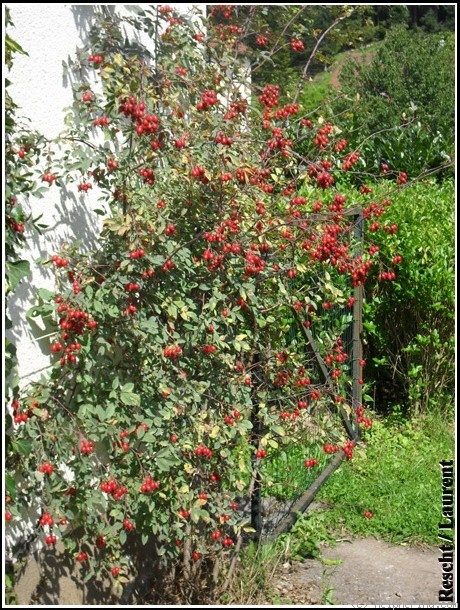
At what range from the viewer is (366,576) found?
384cm

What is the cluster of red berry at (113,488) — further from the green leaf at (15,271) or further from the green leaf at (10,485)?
the green leaf at (15,271)

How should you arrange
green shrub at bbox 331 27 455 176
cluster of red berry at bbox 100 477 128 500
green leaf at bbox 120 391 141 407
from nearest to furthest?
cluster of red berry at bbox 100 477 128 500 < green leaf at bbox 120 391 141 407 < green shrub at bbox 331 27 455 176

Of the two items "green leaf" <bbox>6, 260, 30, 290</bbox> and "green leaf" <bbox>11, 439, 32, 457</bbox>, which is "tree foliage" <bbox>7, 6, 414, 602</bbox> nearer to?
"green leaf" <bbox>11, 439, 32, 457</bbox>

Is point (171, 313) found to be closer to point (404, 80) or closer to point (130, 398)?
point (130, 398)

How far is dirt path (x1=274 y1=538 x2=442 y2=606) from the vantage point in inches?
143

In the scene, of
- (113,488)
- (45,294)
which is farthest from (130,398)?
(45,294)

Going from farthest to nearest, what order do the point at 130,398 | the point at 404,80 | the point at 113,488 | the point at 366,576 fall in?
the point at 404,80 → the point at 366,576 → the point at 130,398 → the point at 113,488

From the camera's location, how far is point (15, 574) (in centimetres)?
286

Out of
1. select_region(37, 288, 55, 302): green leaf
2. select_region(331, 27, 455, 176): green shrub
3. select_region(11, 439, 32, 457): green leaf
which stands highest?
select_region(331, 27, 455, 176): green shrub

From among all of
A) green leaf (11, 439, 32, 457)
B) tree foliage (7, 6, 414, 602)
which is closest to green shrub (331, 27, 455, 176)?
tree foliage (7, 6, 414, 602)

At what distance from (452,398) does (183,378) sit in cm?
319

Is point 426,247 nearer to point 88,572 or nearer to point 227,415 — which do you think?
point 227,415

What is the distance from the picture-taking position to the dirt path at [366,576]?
143 inches

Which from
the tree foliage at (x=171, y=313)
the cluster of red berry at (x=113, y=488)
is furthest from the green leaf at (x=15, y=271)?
the cluster of red berry at (x=113, y=488)
